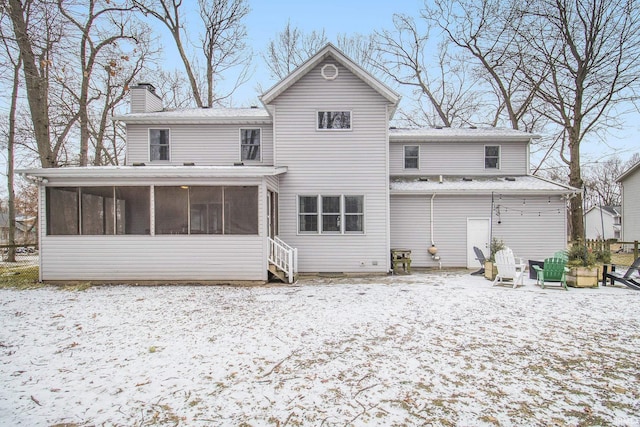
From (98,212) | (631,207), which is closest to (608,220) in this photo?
(631,207)

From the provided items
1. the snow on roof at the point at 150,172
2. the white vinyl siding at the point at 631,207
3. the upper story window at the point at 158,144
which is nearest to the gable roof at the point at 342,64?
the snow on roof at the point at 150,172

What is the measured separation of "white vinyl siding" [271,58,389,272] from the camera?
11195mm

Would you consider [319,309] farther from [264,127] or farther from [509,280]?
[264,127]

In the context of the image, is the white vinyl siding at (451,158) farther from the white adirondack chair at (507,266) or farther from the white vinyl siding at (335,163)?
the white adirondack chair at (507,266)

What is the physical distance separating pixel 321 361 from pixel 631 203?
2615 cm

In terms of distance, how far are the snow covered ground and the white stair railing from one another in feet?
6.90

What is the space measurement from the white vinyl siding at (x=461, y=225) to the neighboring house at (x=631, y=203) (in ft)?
43.9

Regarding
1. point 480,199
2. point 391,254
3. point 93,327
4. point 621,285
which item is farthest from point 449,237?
point 93,327

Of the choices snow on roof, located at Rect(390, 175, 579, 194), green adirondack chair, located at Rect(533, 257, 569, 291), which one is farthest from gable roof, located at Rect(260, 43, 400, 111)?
green adirondack chair, located at Rect(533, 257, 569, 291)

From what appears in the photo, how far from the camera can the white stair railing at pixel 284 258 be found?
9.84m

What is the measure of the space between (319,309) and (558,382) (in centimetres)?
406

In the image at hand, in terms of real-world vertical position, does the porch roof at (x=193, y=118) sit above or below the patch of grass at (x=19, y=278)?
above

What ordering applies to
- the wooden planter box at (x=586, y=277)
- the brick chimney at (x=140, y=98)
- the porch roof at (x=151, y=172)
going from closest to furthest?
the wooden planter box at (x=586, y=277) → the porch roof at (x=151, y=172) → the brick chimney at (x=140, y=98)

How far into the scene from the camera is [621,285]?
9.37m
